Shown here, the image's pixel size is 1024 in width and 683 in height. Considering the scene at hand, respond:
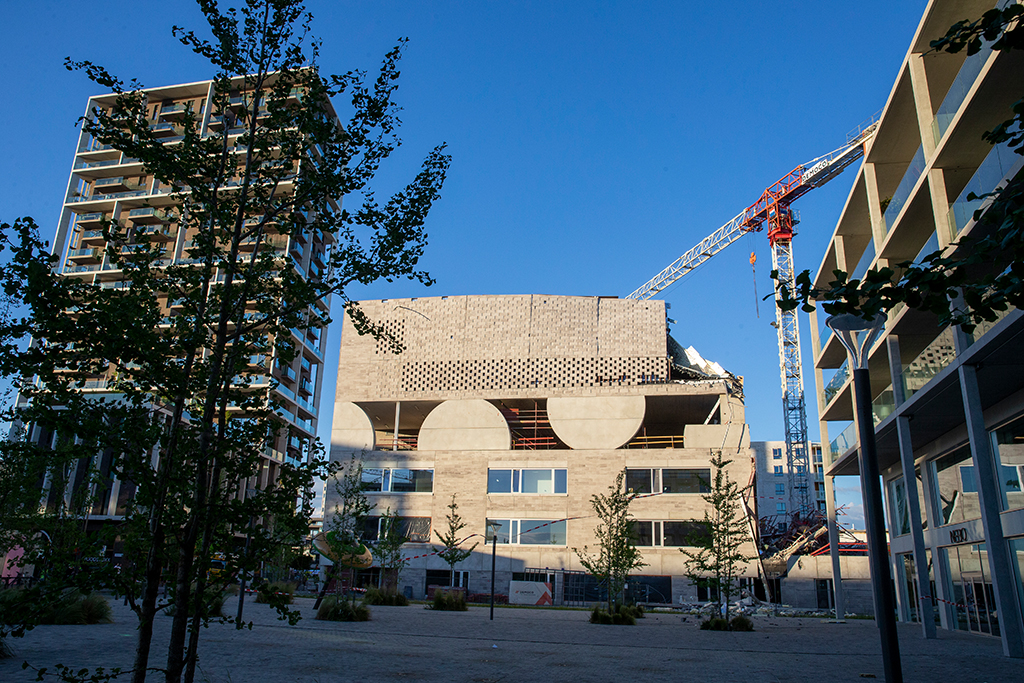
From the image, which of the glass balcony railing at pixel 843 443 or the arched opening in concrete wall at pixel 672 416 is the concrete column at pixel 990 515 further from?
the arched opening in concrete wall at pixel 672 416

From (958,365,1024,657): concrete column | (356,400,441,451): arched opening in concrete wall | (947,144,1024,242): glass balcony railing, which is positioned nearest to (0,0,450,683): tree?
(947,144,1024,242): glass balcony railing

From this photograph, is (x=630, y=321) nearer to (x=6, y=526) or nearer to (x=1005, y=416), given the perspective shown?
(x=1005, y=416)

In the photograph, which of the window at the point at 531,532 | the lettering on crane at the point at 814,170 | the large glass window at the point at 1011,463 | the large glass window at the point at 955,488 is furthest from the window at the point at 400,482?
the lettering on crane at the point at 814,170

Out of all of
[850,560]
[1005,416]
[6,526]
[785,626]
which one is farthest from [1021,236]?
[850,560]

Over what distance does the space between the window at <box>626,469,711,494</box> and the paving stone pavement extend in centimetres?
2217

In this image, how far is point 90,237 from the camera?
6303 centimetres

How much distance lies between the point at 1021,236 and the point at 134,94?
743 cm

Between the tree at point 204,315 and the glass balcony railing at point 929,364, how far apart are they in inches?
633

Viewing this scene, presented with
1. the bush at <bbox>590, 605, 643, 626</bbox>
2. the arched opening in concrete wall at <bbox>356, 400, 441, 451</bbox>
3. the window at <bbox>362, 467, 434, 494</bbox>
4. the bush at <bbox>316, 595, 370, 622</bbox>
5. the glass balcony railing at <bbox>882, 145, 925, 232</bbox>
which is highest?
the glass balcony railing at <bbox>882, 145, 925, 232</bbox>

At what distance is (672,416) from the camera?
53.0 meters

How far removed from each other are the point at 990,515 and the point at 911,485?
5.52 meters

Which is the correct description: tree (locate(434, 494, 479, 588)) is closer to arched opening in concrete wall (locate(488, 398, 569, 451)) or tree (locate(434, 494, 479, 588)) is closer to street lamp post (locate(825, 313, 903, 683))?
arched opening in concrete wall (locate(488, 398, 569, 451))

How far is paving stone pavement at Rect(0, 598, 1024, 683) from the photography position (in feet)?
36.0

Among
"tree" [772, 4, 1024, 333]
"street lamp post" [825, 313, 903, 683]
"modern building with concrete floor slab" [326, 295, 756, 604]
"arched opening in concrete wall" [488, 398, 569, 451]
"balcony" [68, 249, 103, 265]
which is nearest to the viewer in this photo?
"tree" [772, 4, 1024, 333]
